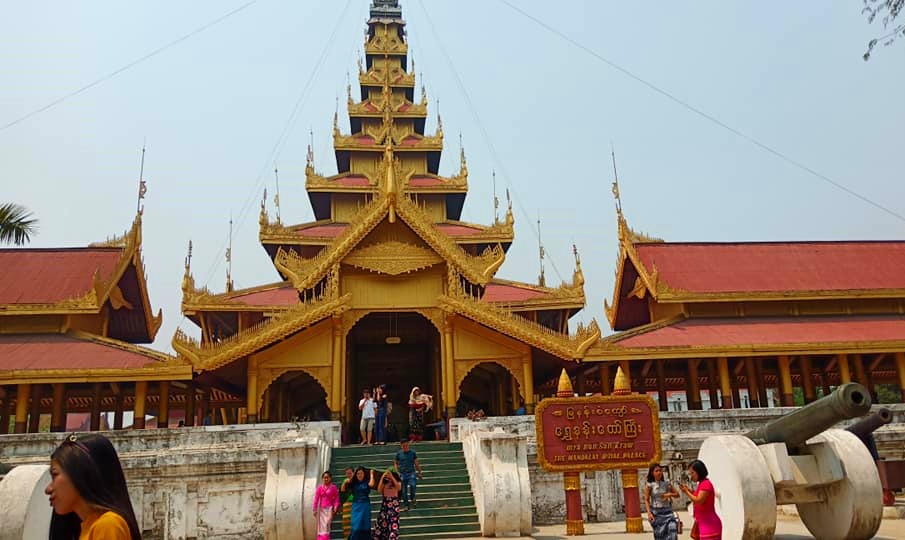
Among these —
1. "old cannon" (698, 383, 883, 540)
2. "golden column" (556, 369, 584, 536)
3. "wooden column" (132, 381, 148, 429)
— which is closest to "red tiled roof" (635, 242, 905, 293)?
"golden column" (556, 369, 584, 536)

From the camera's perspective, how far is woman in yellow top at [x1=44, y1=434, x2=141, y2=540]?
2594 mm

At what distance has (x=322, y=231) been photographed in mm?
25938

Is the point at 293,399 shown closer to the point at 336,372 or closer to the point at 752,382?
the point at 336,372

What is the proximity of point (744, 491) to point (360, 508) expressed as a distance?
4.24 metres

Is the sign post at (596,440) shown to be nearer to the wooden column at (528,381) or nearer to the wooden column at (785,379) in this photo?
the wooden column at (528,381)

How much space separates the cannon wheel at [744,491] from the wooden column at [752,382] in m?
13.4

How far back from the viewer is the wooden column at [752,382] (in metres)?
21.2

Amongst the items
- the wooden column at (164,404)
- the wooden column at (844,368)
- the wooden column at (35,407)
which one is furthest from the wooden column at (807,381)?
the wooden column at (35,407)

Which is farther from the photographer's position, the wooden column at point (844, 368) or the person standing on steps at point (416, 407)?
the wooden column at point (844, 368)

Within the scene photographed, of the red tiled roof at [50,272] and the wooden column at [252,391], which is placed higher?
the red tiled roof at [50,272]

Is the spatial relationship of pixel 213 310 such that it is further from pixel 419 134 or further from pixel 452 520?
pixel 419 134

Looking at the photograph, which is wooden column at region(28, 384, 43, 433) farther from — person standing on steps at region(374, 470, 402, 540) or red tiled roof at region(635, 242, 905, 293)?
red tiled roof at region(635, 242, 905, 293)

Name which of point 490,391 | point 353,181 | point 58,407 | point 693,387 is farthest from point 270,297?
point 693,387

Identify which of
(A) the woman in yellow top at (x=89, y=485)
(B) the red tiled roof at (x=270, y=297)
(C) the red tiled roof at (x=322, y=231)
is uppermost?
(C) the red tiled roof at (x=322, y=231)
